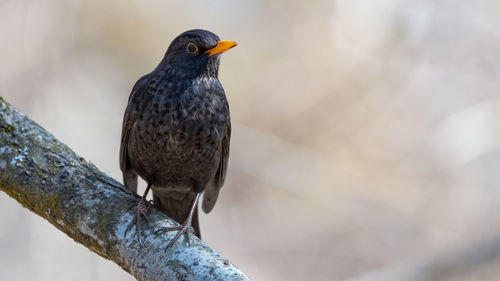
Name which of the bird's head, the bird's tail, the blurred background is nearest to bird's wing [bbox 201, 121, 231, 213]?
the bird's tail

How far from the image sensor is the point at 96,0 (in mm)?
8758

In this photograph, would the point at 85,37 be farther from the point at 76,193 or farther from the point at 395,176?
the point at 76,193

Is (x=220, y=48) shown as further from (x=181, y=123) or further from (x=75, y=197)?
(x=75, y=197)

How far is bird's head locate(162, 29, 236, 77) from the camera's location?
4.56 meters

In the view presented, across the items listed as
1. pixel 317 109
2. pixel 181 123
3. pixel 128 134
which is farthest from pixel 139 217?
pixel 317 109

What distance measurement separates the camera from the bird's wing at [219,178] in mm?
4668

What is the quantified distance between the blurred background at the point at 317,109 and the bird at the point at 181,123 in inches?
98.5

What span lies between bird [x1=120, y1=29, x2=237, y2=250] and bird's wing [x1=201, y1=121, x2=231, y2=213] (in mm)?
11

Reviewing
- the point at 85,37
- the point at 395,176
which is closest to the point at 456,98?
the point at 395,176

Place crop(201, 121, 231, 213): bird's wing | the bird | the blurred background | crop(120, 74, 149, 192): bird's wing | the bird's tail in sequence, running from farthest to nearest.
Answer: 1. the blurred background
2. the bird's tail
3. crop(201, 121, 231, 213): bird's wing
4. crop(120, 74, 149, 192): bird's wing
5. the bird

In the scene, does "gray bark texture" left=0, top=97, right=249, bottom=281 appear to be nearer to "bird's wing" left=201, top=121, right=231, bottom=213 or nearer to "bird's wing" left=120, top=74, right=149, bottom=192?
"bird's wing" left=120, top=74, right=149, bottom=192

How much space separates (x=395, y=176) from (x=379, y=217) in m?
0.78

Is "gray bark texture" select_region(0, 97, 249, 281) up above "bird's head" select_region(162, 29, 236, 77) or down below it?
below

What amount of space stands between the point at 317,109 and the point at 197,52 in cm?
430
